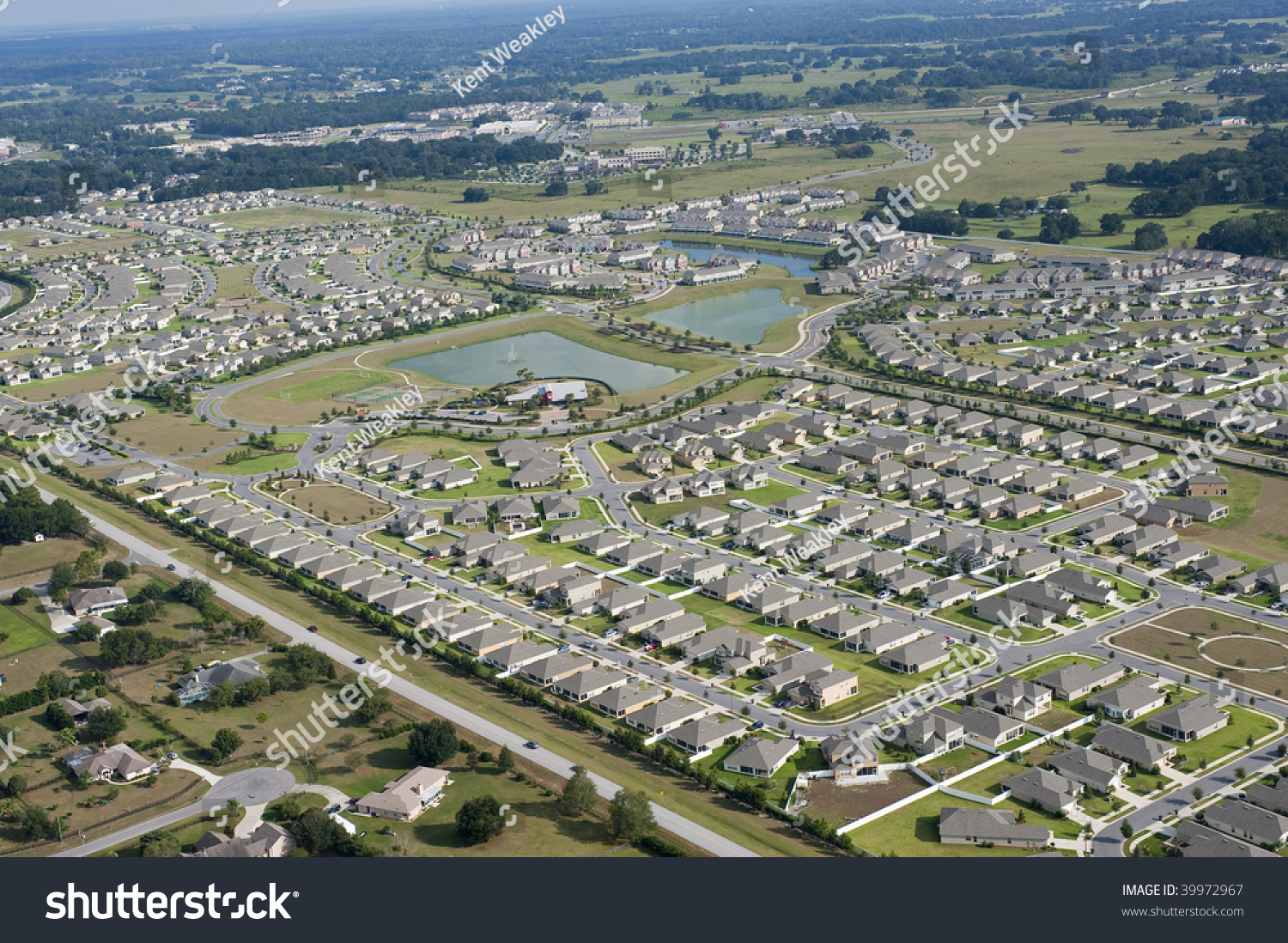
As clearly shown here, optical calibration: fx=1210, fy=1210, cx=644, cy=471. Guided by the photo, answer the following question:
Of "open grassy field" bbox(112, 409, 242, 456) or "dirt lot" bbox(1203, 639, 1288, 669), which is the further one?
"open grassy field" bbox(112, 409, 242, 456)

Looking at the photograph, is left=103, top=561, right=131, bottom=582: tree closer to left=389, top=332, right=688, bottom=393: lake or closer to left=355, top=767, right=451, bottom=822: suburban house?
left=355, top=767, right=451, bottom=822: suburban house

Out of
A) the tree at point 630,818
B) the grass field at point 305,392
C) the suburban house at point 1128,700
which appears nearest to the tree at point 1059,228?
the grass field at point 305,392

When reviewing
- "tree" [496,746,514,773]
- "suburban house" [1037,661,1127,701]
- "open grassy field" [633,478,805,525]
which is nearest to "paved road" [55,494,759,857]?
"tree" [496,746,514,773]

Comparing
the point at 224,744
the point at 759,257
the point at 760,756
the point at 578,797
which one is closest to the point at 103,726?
the point at 224,744

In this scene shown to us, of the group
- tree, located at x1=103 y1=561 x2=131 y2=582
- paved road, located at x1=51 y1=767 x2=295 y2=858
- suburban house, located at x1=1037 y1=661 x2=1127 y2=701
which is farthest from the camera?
tree, located at x1=103 y1=561 x2=131 y2=582

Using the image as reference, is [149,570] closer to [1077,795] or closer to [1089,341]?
[1077,795]

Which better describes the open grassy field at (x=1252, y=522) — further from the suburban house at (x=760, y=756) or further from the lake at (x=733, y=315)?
the lake at (x=733, y=315)
